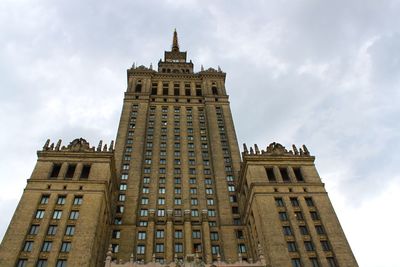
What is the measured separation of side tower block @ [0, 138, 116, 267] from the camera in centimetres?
4709

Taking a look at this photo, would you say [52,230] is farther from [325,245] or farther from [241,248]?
[325,245]

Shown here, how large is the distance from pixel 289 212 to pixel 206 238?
14.3 m

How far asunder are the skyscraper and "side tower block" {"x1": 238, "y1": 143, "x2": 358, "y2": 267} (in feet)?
0.52

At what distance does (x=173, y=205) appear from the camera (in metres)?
67.2

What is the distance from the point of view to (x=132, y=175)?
72.1 metres

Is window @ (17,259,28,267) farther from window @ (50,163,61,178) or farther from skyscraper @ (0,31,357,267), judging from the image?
window @ (50,163,61,178)

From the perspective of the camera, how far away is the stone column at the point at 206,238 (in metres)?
57.5

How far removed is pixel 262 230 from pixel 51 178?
109 feet

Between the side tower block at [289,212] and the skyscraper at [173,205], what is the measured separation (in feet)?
0.52

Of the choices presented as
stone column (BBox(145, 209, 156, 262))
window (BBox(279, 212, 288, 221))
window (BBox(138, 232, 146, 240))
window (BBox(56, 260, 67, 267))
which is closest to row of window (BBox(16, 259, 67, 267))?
window (BBox(56, 260, 67, 267))

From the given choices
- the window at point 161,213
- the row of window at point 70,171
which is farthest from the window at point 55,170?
the window at point 161,213

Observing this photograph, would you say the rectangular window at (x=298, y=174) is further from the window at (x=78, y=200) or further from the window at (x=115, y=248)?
the window at (x=78, y=200)

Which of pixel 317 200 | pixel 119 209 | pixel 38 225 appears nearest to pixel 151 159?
pixel 119 209

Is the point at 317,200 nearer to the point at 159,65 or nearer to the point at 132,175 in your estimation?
the point at 132,175
